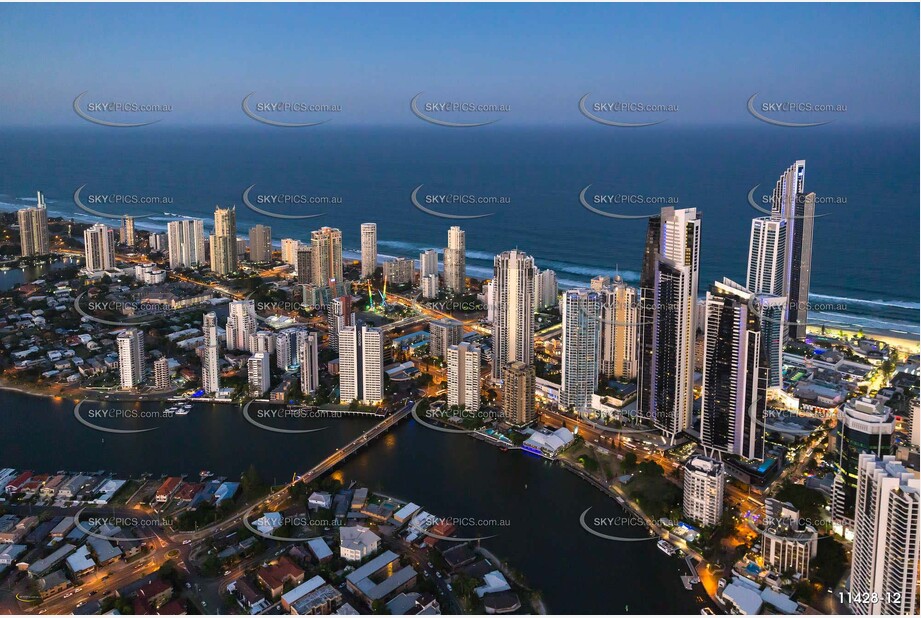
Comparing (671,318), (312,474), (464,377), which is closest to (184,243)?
(464,377)

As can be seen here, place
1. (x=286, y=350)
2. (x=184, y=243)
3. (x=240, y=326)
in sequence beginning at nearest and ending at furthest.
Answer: (x=286, y=350) → (x=240, y=326) → (x=184, y=243)

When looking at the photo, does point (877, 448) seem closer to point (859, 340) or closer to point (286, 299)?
point (859, 340)

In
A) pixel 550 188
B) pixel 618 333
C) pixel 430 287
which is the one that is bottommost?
pixel 618 333

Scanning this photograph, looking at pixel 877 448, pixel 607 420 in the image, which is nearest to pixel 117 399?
pixel 607 420

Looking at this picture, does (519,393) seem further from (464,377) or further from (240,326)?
(240,326)

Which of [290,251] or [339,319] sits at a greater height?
[290,251]

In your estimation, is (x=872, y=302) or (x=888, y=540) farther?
(x=872, y=302)

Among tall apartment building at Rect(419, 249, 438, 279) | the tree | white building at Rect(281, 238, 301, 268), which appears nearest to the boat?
the tree

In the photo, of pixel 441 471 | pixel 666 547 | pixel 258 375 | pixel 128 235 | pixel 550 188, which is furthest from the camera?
pixel 550 188
